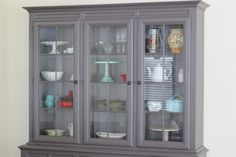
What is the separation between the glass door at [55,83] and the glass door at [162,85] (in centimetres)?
68

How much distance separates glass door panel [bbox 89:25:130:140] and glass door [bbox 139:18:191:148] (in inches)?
7.3

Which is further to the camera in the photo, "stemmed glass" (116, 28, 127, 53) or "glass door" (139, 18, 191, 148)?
"stemmed glass" (116, 28, 127, 53)

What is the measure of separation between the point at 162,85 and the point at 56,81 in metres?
0.99

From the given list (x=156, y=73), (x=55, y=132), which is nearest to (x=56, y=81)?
(x=55, y=132)

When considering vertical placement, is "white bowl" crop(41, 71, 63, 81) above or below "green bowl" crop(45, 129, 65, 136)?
above

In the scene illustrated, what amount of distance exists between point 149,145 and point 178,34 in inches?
38.2

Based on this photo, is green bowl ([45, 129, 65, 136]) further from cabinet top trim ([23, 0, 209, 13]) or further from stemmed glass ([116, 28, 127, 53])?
cabinet top trim ([23, 0, 209, 13])

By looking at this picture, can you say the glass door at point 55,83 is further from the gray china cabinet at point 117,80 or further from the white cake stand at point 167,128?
the white cake stand at point 167,128

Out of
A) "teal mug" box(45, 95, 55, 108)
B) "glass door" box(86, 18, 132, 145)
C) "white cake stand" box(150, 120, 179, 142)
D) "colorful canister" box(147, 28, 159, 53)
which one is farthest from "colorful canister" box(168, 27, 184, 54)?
"teal mug" box(45, 95, 55, 108)

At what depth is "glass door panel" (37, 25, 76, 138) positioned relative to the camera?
423 cm

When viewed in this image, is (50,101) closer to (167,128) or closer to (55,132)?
(55,132)

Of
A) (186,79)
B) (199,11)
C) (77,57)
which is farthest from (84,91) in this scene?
(199,11)

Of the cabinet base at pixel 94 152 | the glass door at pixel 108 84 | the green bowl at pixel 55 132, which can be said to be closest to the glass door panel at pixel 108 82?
the glass door at pixel 108 84
